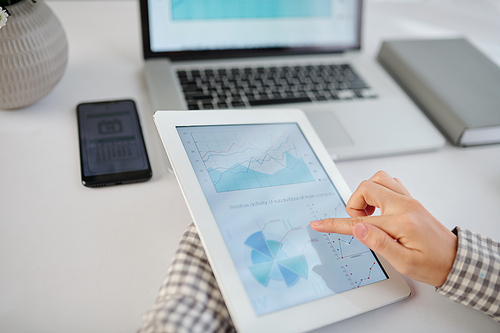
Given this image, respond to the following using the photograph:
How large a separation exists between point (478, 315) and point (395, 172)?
11.1 inches

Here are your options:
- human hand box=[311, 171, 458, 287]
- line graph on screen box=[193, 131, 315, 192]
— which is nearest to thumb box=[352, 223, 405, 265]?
human hand box=[311, 171, 458, 287]

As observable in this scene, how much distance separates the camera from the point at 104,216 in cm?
56

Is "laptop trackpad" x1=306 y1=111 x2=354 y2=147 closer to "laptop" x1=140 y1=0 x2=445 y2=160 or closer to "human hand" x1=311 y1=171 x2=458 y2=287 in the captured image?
"laptop" x1=140 y1=0 x2=445 y2=160

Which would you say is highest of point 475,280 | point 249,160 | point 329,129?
point 329,129

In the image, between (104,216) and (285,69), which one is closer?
(104,216)

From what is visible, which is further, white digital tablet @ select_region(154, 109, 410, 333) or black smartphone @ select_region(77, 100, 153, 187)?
black smartphone @ select_region(77, 100, 153, 187)

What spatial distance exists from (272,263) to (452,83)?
65 cm

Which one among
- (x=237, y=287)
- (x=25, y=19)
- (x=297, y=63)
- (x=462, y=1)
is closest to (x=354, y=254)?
(x=237, y=287)

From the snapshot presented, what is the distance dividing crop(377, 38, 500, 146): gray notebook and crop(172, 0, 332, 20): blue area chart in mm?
221

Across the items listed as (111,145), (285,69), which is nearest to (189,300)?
(111,145)

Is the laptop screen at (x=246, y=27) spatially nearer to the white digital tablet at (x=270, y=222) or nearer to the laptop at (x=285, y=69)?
the laptop at (x=285, y=69)

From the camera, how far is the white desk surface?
466 mm

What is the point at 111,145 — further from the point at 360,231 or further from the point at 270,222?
the point at 360,231

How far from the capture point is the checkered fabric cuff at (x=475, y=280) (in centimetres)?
48
